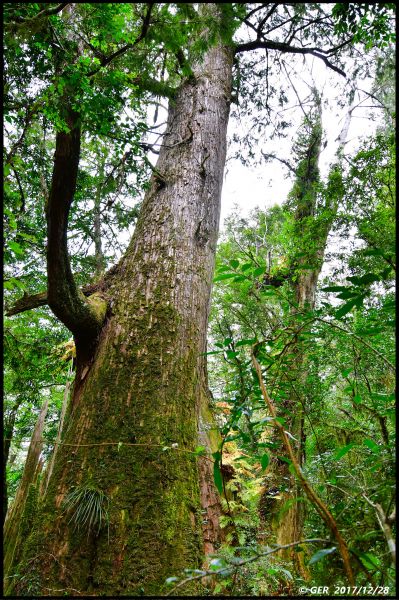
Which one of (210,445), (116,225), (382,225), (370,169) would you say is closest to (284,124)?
(370,169)

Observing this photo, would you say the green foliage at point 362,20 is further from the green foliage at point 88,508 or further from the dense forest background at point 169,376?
the green foliage at point 88,508

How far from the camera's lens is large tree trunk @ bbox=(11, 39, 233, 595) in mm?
1896

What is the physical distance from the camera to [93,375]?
262 centimetres

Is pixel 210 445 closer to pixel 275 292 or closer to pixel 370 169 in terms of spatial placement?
pixel 275 292

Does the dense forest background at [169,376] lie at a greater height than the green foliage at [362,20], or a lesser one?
lesser

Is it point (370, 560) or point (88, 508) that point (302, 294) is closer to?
point (88, 508)

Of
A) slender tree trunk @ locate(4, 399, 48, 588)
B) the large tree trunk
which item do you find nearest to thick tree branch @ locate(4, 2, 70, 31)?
the large tree trunk

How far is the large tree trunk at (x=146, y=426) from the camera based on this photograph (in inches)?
74.7

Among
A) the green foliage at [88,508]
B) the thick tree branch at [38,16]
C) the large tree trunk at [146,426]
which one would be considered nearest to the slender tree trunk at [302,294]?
the large tree trunk at [146,426]

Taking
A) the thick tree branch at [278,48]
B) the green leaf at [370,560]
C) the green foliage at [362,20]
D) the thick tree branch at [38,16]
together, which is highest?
the thick tree branch at [278,48]

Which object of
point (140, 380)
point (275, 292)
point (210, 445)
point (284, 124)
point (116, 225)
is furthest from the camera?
point (284, 124)

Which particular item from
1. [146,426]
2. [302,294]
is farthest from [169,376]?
[302,294]

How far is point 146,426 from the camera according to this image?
229cm

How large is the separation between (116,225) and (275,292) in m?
5.93
